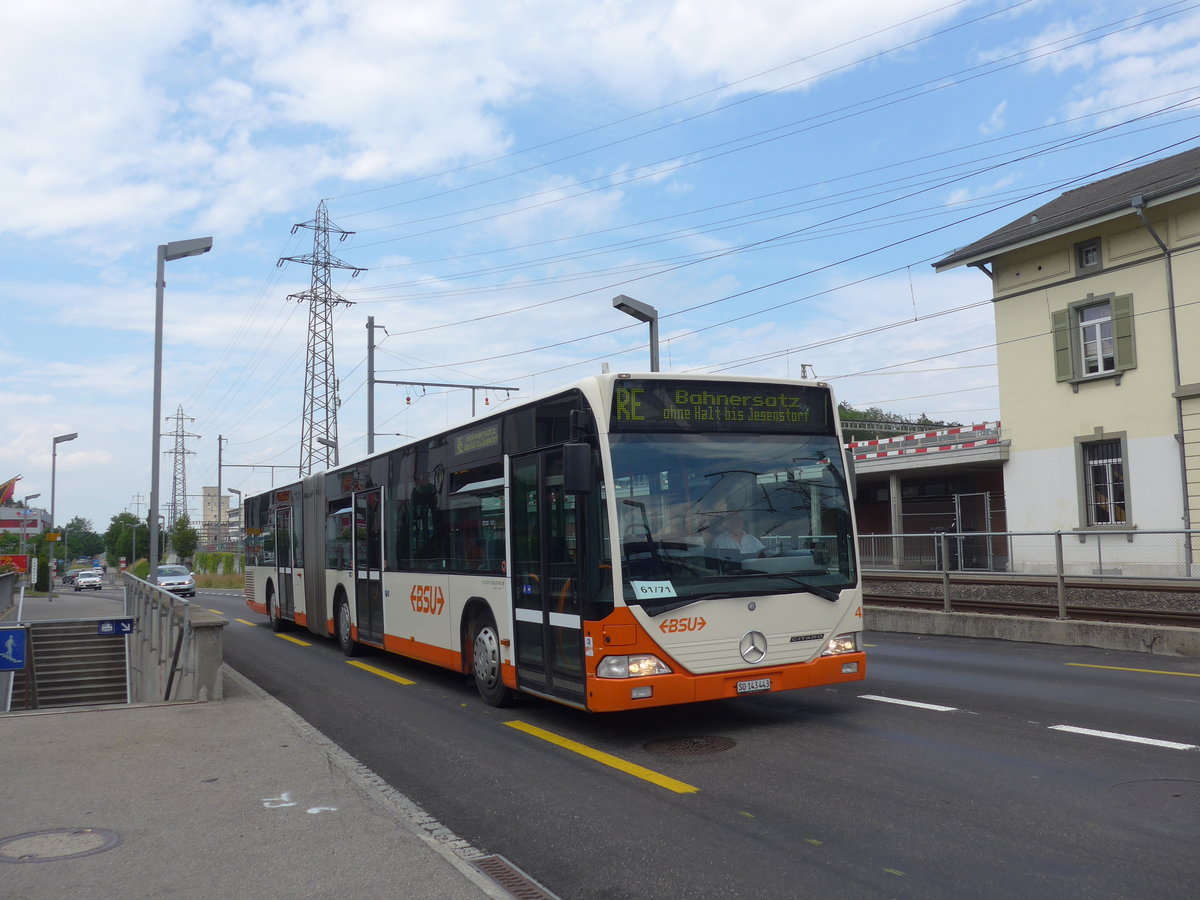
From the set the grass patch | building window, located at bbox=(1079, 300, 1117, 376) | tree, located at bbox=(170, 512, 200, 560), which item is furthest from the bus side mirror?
tree, located at bbox=(170, 512, 200, 560)

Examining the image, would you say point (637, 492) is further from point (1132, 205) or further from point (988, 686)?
point (1132, 205)

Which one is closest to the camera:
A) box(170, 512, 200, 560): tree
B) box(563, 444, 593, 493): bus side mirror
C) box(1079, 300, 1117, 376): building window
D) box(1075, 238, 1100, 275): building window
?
box(563, 444, 593, 493): bus side mirror

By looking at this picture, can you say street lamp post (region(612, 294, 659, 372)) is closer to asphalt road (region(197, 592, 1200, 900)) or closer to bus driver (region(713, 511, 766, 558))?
asphalt road (region(197, 592, 1200, 900))

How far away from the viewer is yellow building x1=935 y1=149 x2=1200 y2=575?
949 inches

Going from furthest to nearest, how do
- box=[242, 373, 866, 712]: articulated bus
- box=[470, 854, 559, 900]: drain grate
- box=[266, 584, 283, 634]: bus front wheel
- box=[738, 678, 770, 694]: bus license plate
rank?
1. box=[266, 584, 283, 634]: bus front wheel
2. box=[738, 678, 770, 694]: bus license plate
3. box=[242, 373, 866, 712]: articulated bus
4. box=[470, 854, 559, 900]: drain grate

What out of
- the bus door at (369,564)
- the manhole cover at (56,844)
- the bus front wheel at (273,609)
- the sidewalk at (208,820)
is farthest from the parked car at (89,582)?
the manhole cover at (56,844)

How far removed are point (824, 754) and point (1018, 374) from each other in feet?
78.9

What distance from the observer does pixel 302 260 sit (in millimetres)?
45781

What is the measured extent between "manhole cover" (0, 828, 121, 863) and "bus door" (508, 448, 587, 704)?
3460mm

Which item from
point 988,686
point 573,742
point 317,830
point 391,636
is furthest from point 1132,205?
point 317,830

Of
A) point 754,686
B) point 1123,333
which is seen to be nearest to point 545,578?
point 754,686

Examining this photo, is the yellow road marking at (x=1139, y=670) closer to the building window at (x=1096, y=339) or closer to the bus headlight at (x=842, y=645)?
the bus headlight at (x=842, y=645)

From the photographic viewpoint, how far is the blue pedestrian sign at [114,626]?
50.3ft

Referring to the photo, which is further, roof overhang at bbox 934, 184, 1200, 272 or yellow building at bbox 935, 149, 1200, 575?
yellow building at bbox 935, 149, 1200, 575
